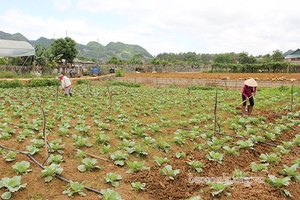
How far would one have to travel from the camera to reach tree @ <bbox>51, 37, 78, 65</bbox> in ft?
131

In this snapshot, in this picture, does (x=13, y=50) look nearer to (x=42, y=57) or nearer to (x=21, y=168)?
(x=42, y=57)

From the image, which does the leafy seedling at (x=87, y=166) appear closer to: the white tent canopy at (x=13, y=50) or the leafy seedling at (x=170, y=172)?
the leafy seedling at (x=170, y=172)

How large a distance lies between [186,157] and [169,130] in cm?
228

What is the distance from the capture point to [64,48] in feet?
132

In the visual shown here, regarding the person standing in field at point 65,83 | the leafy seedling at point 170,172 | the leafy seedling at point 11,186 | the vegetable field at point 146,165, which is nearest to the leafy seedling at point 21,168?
the vegetable field at point 146,165

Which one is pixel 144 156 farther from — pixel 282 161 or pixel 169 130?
pixel 282 161

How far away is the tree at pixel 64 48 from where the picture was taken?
40.0 m

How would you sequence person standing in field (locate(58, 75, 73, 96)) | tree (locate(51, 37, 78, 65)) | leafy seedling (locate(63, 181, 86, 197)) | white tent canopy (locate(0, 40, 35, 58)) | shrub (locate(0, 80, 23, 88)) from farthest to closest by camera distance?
1. tree (locate(51, 37, 78, 65))
2. white tent canopy (locate(0, 40, 35, 58))
3. shrub (locate(0, 80, 23, 88))
4. person standing in field (locate(58, 75, 73, 96))
5. leafy seedling (locate(63, 181, 86, 197))

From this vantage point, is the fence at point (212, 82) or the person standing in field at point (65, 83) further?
the fence at point (212, 82)

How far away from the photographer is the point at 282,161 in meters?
5.14

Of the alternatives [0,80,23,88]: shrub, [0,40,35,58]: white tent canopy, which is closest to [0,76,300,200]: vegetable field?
[0,80,23,88]: shrub

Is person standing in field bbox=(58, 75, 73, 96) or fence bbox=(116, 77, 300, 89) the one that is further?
fence bbox=(116, 77, 300, 89)

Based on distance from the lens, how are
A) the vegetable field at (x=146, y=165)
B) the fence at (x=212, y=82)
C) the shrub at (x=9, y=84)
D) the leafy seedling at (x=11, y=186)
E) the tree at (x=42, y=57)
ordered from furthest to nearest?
the tree at (x=42, y=57) < the fence at (x=212, y=82) < the shrub at (x=9, y=84) < the vegetable field at (x=146, y=165) < the leafy seedling at (x=11, y=186)

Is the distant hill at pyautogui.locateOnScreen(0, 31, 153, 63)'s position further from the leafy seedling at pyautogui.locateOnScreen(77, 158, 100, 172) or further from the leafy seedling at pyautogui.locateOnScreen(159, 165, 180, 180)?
the leafy seedling at pyautogui.locateOnScreen(159, 165, 180, 180)
